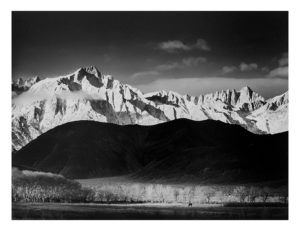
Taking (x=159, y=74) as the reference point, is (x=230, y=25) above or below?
above

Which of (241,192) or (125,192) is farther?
(125,192)

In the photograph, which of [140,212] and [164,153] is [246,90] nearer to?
[164,153]

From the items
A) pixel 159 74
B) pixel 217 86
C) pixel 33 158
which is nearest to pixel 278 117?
pixel 217 86

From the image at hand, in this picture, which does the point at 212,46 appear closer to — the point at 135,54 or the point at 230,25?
the point at 230,25

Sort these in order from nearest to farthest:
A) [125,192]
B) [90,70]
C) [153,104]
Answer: [90,70], [153,104], [125,192]

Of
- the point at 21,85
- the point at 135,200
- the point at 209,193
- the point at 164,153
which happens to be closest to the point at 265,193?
the point at 209,193

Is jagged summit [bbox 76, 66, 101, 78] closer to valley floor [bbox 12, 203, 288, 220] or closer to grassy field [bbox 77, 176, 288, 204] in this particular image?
grassy field [bbox 77, 176, 288, 204]
